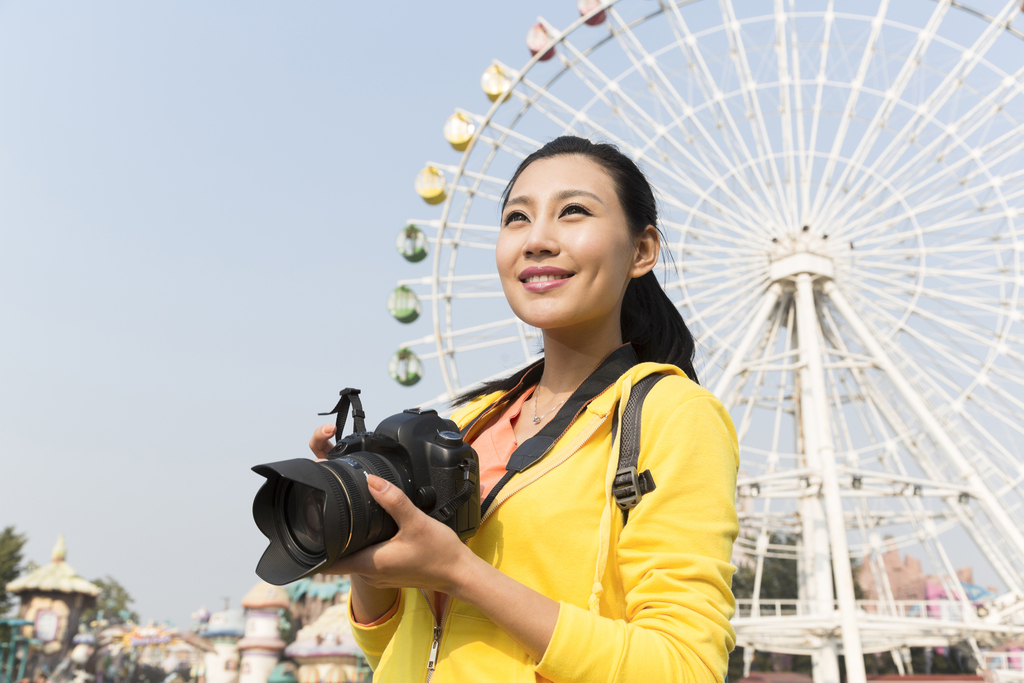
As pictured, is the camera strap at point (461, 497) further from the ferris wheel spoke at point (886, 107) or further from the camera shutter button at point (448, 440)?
the ferris wheel spoke at point (886, 107)

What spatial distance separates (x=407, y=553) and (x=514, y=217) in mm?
743

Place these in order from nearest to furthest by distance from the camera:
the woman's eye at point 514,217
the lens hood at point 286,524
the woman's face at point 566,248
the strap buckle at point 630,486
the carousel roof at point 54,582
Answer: the lens hood at point 286,524, the strap buckle at point 630,486, the woman's face at point 566,248, the woman's eye at point 514,217, the carousel roof at point 54,582

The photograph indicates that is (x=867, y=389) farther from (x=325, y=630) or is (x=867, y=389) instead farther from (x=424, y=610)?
(x=325, y=630)

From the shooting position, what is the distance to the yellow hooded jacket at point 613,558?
1.10 meters

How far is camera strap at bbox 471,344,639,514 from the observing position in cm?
135

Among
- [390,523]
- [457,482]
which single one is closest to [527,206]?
[457,482]

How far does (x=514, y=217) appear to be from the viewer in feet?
5.24

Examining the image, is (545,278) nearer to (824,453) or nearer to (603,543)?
A: (603,543)

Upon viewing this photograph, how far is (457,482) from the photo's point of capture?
3.96 feet

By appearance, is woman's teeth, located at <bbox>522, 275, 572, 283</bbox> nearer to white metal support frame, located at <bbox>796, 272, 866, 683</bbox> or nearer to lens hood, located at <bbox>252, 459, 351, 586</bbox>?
lens hood, located at <bbox>252, 459, 351, 586</bbox>

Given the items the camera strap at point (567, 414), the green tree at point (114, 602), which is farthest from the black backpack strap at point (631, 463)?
the green tree at point (114, 602)

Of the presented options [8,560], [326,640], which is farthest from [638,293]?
[8,560]

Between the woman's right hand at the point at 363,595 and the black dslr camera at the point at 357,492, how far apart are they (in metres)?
0.24

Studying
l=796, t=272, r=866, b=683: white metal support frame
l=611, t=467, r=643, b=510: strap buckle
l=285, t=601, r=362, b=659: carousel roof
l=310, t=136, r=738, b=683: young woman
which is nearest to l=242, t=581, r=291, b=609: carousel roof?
l=285, t=601, r=362, b=659: carousel roof
